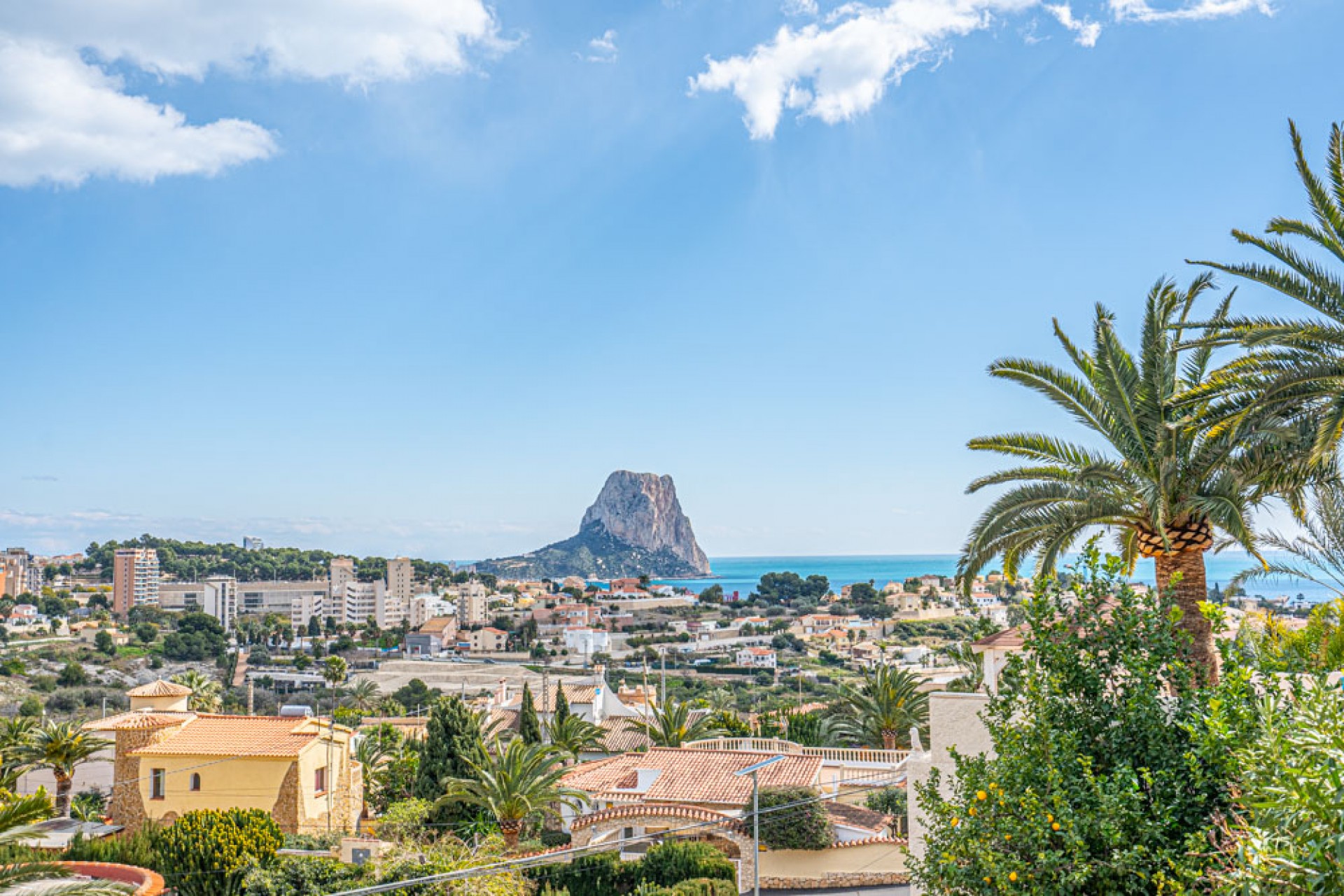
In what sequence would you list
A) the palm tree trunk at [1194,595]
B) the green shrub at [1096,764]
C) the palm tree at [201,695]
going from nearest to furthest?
the green shrub at [1096,764]
the palm tree trunk at [1194,595]
the palm tree at [201,695]

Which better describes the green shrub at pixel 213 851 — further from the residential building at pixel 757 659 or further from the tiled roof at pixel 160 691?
the residential building at pixel 757 659

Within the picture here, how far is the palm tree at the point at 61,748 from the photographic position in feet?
109

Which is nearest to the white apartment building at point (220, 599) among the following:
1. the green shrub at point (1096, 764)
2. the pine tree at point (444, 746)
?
the pine tree at point (444, 746)

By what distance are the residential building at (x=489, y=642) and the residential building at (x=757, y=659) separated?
38613mm

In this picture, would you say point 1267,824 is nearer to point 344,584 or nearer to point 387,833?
point 387,833

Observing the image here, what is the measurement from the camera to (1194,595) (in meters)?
11.6

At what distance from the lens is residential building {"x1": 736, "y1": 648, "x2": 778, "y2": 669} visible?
366ft

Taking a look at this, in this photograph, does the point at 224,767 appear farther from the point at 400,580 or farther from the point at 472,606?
the point at 400,580

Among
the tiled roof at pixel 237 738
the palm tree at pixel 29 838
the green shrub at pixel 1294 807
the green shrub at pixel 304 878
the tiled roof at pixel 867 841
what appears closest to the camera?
the green shrub at pixel 1294 807

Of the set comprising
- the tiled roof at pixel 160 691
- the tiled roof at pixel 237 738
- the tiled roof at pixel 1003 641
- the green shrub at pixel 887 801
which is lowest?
the green shrub at pixel 887 801

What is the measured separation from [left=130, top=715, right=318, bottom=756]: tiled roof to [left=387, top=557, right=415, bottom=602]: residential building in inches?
5834

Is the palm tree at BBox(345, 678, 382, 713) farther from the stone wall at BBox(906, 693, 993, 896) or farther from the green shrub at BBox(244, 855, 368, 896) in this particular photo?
the stone wall at BBox(906, 693, 993, 896)

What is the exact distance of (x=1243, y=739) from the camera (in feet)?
20.9

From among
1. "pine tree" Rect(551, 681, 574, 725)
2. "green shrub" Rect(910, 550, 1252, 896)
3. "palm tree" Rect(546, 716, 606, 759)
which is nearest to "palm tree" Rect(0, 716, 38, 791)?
"palm tree" Rect(546, 716, 606, 759)
